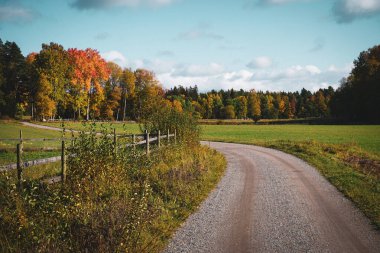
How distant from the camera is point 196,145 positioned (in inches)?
910

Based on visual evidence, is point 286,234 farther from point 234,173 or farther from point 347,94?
point 347,94

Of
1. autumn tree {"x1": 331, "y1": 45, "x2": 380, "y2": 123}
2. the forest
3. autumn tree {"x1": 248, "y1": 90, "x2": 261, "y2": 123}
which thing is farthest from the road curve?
autumn tree {"x1": 248, "y1": 90, "x2": 261, "y2": 123}

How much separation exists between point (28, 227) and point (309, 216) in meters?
7.26

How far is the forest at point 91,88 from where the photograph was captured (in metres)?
61.1

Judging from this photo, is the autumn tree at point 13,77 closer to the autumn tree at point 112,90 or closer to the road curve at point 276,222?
the autumn tree at point 112,90

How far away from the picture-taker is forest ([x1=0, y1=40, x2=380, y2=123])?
61.1 m

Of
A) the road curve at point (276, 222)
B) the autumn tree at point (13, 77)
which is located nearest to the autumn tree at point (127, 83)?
the autumn tree at point (13, 77)

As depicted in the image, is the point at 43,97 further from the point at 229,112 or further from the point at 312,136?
Answer: the point at 229,112

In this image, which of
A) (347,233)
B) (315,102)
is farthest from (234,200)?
(315,102)

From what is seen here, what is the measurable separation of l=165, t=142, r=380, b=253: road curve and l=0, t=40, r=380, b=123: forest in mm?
26502

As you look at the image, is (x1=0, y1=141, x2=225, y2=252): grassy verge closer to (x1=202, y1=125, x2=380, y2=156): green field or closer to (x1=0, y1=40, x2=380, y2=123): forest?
(x1=202, y1=125, x2=380, y2=156): green field

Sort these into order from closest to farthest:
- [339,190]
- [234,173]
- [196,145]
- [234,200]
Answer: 1. [234,200]
2. [339,190]
3. [234,173]
4. [196,145]

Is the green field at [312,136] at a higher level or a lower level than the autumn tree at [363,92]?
lower

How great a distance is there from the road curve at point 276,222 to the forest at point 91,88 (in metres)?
26.5
